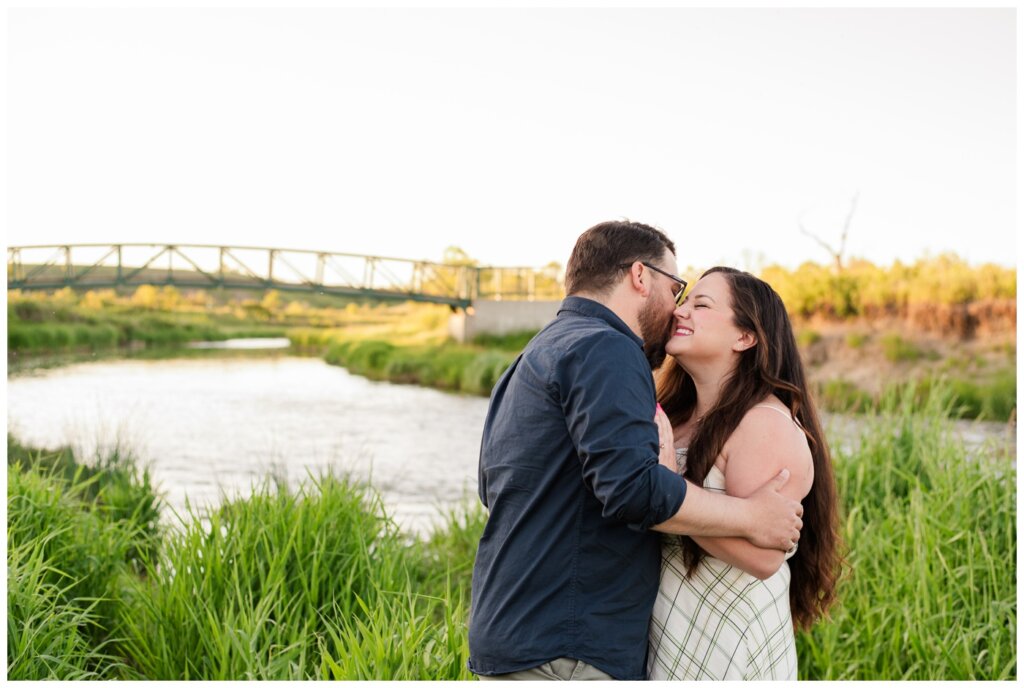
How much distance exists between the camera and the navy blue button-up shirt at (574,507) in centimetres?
157

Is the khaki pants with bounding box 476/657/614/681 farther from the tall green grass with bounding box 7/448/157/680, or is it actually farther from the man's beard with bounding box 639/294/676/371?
the tall green grass with bounding box 7/448/157/680

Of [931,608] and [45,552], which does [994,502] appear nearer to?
[931,608]

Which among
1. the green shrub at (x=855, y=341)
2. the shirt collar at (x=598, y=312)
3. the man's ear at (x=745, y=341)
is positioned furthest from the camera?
the green shrub at (x=855, y=341)

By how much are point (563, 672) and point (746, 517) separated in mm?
449

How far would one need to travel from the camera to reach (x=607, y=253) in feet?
6.07

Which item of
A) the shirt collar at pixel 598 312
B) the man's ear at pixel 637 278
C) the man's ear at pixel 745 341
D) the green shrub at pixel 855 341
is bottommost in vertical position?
the green shrub at pixel 855 341

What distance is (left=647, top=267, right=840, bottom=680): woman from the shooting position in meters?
1.81

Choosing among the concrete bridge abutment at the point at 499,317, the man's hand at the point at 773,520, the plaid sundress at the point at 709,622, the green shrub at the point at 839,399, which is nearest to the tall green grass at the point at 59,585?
the plaid sundress at the point at 709,622

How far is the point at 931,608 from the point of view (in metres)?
3.47

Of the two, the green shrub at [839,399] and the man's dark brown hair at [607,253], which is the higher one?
the man's dark brown hair at [607,253]

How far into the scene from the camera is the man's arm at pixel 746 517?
→ 1618 mm

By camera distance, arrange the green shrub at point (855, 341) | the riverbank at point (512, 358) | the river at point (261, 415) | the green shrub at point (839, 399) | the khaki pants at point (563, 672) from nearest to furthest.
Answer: the khaki pants at point (563, 672) → the green shrub at point (839, 399) → the river at point (261, 415) → the riverbank at point (512, 358) → the green shrub at point (855, 341)

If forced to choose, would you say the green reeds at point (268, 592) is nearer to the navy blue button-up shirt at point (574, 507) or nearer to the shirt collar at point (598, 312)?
the navy blue button-up shirt at point (574, 507)

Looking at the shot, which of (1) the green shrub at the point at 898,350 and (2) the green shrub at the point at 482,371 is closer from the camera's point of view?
(2) the green shrub at the point at 482,371
